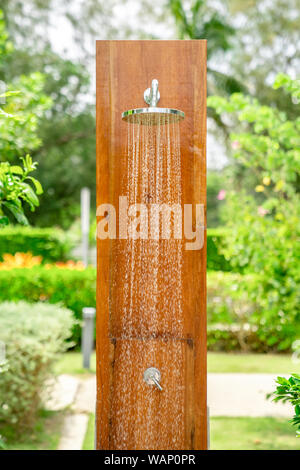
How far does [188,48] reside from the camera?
7.59 feet

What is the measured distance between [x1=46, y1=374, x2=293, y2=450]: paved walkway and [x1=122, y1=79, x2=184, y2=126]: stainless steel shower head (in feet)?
7.55

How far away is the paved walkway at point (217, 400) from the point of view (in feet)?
13.0

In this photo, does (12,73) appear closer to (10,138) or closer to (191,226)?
(10,138)

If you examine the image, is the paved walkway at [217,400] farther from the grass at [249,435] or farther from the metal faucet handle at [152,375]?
the metal faucet handle at [152,375]

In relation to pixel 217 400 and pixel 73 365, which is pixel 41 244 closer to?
pixel 73 365

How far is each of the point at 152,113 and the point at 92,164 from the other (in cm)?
1407

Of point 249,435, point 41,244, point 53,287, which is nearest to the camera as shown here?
point 249,435

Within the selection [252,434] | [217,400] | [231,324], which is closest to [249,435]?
[252,434]

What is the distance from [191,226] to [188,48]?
0.77m

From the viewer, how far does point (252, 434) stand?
3.79 metres

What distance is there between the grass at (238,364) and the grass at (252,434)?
145 cm

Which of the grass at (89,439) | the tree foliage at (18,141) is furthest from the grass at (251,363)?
the tree foliage at (18,141)

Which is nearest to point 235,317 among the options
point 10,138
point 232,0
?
point 10,138

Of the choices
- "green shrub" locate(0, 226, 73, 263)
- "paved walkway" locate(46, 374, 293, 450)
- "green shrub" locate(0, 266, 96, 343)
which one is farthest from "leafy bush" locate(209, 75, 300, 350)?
"green shrub" locate(0, 226, 73, 263)
